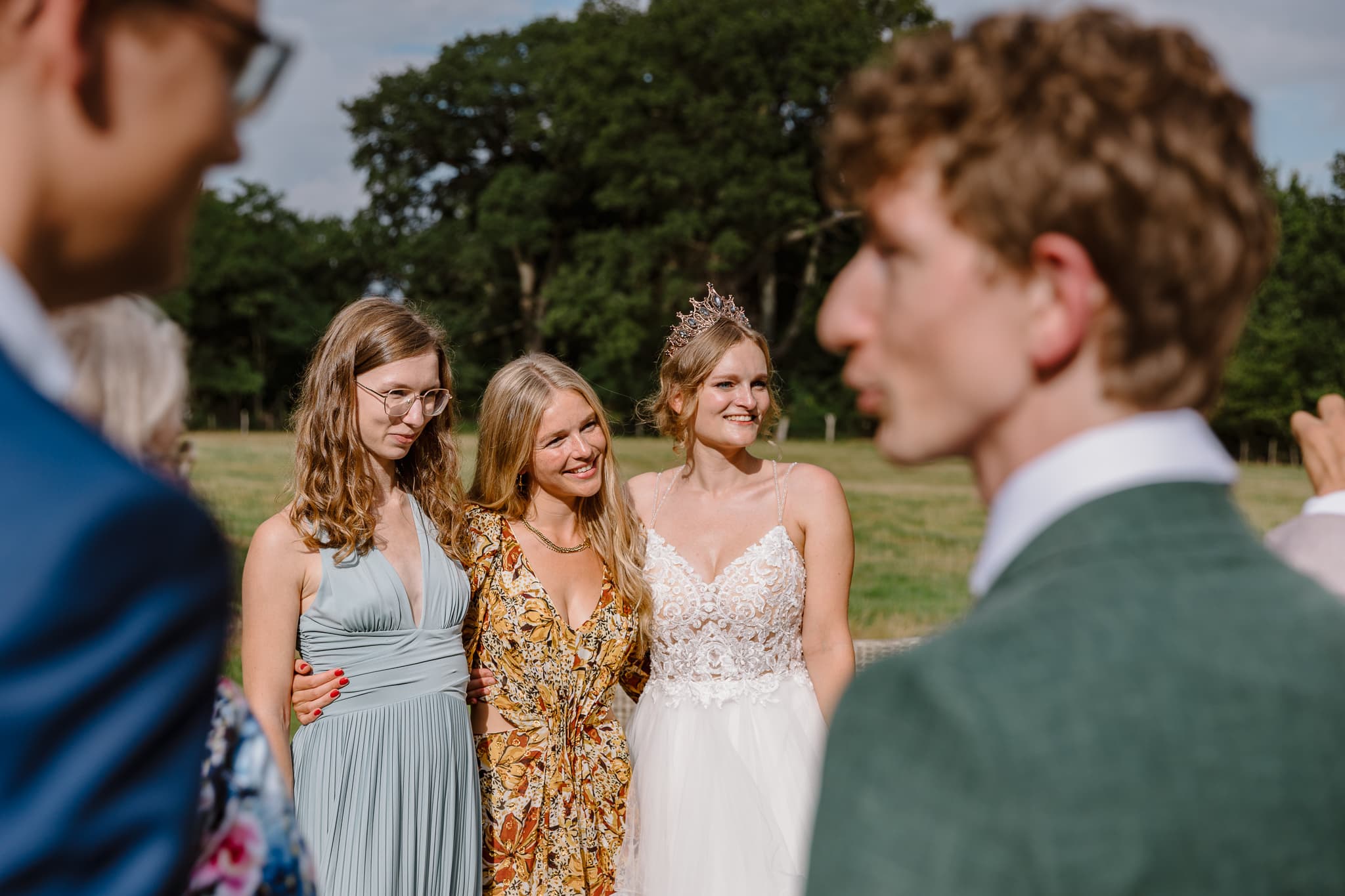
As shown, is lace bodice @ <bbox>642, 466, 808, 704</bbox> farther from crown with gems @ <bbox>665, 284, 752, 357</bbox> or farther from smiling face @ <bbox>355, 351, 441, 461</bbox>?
smiling face @ <bbox>355, 351, 441, 461</bbox>

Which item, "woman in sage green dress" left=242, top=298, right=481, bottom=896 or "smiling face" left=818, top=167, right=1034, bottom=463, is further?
"woman in sage green dress" left=242, top=298, right=481, bottom=896

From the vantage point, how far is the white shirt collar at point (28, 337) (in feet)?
2.84

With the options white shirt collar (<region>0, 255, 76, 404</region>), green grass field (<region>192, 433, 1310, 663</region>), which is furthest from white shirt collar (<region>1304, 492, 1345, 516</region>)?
green grass field (<region>192, 433, 1310, 663</region>)

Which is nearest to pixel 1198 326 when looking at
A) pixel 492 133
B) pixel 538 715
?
pixel 538 715

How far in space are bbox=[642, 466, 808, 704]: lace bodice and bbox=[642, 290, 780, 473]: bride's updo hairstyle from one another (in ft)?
2.08

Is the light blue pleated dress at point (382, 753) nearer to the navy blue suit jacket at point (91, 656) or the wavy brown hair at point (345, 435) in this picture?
the wavy brown hair at point (345, 435)

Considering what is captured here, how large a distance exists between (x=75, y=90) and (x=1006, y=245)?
0.85 m

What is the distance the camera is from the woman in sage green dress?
13.1 ft

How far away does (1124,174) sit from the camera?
1089 millimetres

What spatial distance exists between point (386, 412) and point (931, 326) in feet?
11.2

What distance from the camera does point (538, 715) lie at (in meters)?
4.38

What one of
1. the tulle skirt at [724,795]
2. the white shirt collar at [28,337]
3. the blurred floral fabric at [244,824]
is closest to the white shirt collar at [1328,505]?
the blurred floral fabric at [244,824]

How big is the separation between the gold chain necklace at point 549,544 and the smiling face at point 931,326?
3493 mm

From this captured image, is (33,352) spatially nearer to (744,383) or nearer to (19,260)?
(19,260)
